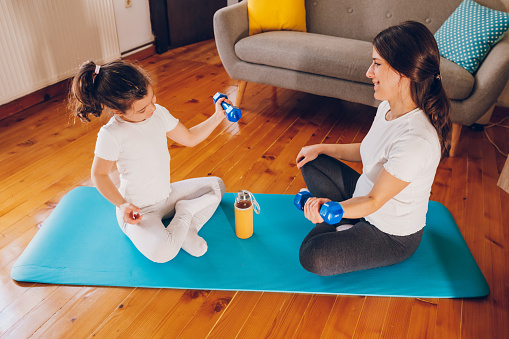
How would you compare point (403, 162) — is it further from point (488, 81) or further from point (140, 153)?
point (488, 81)

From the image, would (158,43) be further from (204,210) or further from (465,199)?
(465,199)

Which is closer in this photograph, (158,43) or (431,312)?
(431,312)

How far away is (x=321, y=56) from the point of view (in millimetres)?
2316

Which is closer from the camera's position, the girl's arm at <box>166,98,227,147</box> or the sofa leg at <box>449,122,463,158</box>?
the girl's arm at <box>166,98,227,147</box>

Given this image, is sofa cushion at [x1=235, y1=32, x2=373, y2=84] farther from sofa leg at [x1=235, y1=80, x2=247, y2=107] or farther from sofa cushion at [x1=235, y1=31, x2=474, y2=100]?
sofa leg at [x1=235, y1=80, x2=247, y2=107]

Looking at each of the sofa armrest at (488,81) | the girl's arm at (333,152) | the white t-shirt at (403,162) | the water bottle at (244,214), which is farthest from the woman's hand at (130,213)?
the sofa armrest at (488,81)

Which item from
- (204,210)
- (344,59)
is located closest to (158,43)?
(344,59)

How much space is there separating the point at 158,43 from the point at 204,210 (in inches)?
92.1

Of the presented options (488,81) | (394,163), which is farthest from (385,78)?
(488,81)

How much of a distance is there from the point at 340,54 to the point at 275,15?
1.90 ft

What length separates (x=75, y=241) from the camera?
62.1 inches

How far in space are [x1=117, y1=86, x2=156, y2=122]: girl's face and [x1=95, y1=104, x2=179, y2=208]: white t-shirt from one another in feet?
0.10

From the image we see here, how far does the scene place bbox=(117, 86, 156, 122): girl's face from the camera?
132 centimetres

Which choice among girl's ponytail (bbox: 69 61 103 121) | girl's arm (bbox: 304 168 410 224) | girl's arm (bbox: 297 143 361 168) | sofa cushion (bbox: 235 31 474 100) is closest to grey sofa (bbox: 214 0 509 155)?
sofa cushion (bbox: 235 31 474 100)
